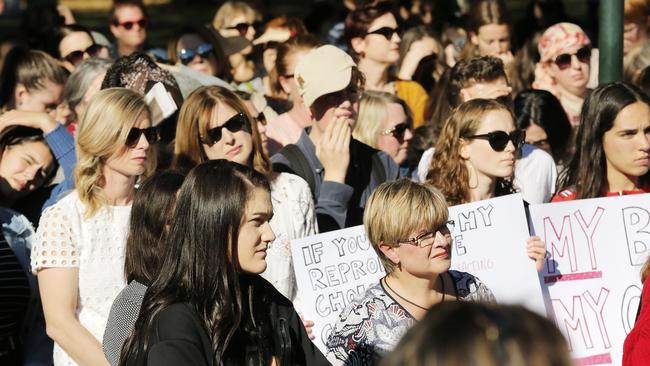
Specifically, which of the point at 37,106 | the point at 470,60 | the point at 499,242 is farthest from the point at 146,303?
the point at 37,106

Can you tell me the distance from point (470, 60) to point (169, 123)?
189 cm

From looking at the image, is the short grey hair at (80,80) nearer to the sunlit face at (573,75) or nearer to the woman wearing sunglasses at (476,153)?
the woman wearing sunglasses at (476,153)

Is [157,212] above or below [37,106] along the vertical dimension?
below

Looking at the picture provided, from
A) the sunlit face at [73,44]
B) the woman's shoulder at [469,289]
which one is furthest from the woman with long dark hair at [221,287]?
the sunlit face at [73,44]

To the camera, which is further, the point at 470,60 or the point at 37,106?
the point at 37,106

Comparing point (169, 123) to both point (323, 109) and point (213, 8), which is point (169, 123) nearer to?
point (323, 109)

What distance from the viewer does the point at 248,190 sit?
3.82 metres

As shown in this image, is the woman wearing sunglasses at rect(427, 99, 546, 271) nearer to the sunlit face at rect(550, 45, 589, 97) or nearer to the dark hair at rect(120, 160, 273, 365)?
the dark hair at rect(120, 160, 273, 365)

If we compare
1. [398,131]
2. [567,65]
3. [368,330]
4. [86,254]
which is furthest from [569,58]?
[368,330]

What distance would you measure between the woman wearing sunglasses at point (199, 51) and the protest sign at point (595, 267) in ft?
12.3

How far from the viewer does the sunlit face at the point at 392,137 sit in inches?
296

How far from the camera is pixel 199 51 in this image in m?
8.84

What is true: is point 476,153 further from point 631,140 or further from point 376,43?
point 376,43

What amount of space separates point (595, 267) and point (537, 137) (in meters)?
1.94
